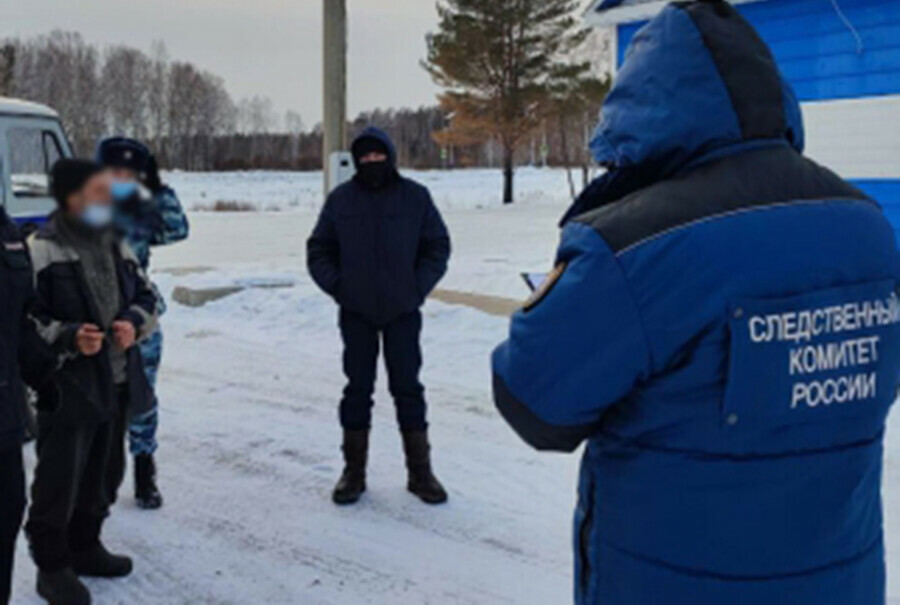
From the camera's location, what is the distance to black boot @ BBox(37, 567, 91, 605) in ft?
10.6

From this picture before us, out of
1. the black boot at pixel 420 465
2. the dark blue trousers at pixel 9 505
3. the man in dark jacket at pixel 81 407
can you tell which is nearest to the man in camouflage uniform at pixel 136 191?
the man in dark jacket at pixel 81 407

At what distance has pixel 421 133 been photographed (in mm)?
1140

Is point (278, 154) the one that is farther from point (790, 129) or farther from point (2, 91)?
point (790, 129)

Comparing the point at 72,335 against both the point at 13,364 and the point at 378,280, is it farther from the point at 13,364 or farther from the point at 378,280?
the point at 378,280

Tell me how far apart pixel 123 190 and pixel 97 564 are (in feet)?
10.9

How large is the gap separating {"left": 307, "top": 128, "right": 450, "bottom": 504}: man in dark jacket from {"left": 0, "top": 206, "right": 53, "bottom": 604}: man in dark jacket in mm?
1753

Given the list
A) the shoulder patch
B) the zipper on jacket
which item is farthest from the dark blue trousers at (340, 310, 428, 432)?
the shoulder patch

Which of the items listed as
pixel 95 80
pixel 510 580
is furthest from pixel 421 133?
pixel 510 580

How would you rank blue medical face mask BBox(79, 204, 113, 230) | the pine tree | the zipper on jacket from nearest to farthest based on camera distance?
blue medical face mask BBox(79, 204, 113, 230) < the zipper on jacket < the pine tree

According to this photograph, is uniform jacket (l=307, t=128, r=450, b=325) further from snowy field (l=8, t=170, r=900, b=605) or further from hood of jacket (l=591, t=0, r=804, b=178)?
hood of jacket (l=591, t=0, r=804, b=178)

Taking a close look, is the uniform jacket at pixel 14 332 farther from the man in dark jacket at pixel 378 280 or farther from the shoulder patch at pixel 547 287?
the man in dark jacket at pixel 378 280

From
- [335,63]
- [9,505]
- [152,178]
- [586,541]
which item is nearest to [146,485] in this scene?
[9,505]

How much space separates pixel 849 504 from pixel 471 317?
6714 mm

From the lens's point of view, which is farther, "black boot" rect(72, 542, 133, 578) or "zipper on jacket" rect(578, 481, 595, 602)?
"black boot" rect(72, 542, 133, 578)
